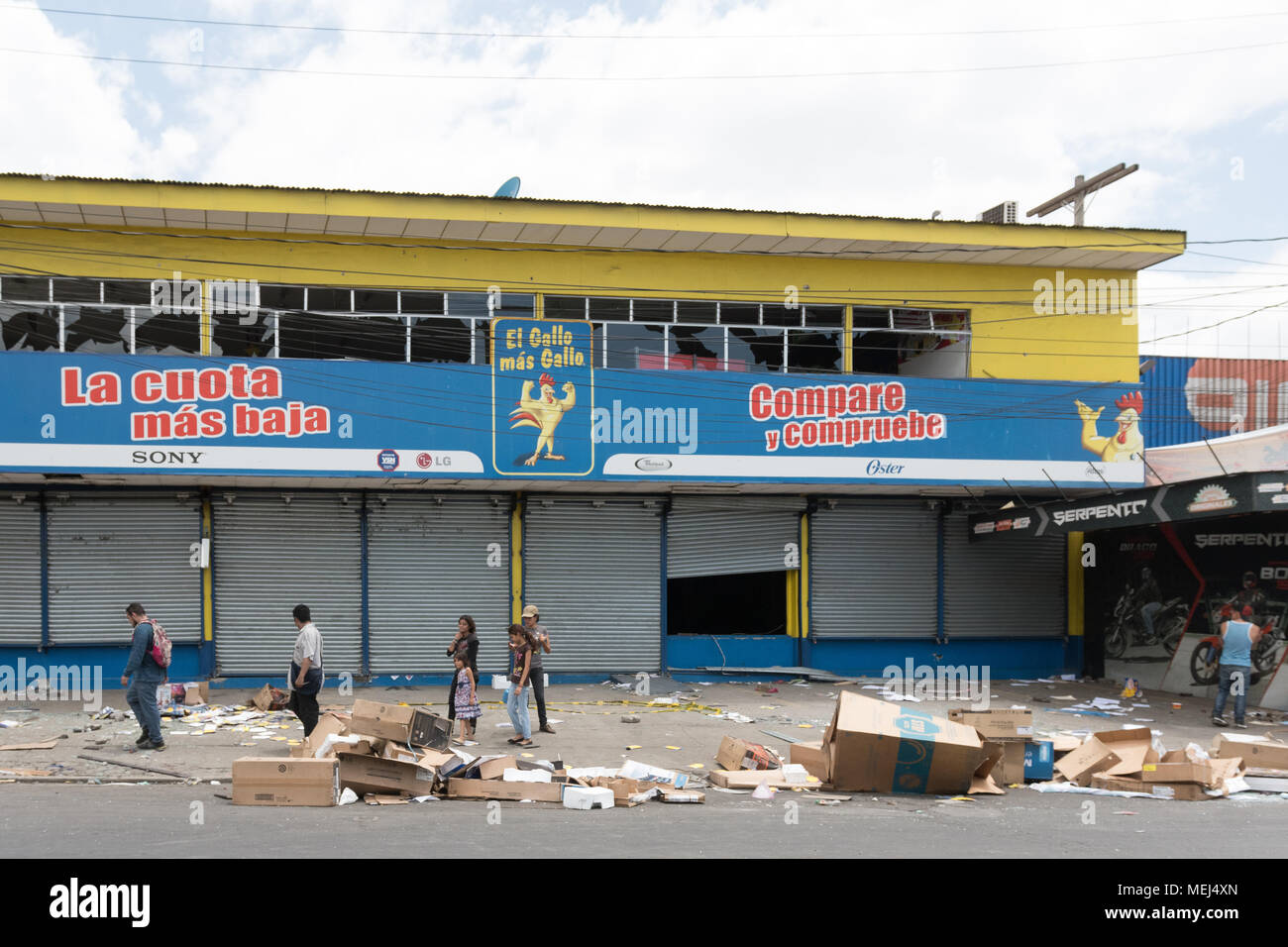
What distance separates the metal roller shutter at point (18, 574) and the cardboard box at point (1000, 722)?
14.1 metres

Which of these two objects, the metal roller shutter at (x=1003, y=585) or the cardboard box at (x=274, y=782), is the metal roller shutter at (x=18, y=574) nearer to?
the cardboard box at (x=274, y=782)

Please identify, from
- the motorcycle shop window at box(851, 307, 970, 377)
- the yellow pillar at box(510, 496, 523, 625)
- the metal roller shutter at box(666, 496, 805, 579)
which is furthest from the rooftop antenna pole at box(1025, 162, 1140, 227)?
the yellow pillar at box(510, 496, 523, 625)

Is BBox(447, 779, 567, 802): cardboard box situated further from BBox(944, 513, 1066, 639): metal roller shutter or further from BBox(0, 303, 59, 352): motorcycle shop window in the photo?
BBox(944, 513, 1066, 639): metal roller shutter

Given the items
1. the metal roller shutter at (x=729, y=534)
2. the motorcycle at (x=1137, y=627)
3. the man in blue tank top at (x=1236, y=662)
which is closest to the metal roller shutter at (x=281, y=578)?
the metal roller shutter at (x=729, y=534)

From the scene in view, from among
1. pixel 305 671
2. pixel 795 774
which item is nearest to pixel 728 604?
pixel 795 774

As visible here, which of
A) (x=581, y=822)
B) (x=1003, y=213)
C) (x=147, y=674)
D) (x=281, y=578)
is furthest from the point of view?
(x=1003, y=213)

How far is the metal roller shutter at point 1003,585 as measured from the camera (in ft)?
68.6

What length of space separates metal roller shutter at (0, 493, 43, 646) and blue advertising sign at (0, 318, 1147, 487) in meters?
A: 1.45

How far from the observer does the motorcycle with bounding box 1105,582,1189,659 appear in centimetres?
1931

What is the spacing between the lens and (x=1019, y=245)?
1984 cm

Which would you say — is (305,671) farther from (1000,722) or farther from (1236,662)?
(1236,662)

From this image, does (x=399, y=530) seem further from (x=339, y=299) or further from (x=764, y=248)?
(x=764, y=248)

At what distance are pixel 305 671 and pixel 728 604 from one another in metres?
9.49

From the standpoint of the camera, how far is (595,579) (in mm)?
19516
